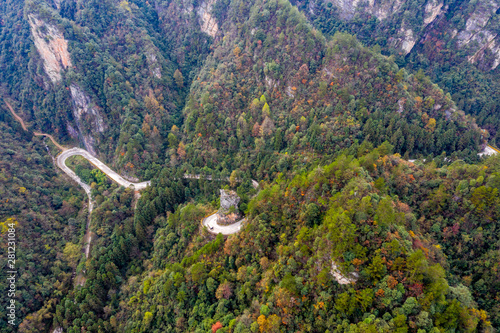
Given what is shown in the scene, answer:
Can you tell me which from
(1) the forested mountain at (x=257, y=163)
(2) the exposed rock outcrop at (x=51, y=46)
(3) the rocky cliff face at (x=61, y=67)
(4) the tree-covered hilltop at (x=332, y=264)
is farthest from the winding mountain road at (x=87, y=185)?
(2) the exposed rock outcrop at (x=51, y=46)

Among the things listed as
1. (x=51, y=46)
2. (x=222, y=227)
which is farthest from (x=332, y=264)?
(x=51, y=46)

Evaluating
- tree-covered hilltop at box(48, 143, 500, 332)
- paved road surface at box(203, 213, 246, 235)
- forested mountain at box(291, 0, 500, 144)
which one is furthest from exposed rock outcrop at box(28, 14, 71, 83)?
forested mountain at box(291, 0, 500, 144)

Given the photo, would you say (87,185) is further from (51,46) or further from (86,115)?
(51,46)

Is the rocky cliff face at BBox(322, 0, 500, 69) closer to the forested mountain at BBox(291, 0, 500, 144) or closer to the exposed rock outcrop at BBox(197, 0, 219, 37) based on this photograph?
the forested mountain at BBox(291, 0, 500, 144)

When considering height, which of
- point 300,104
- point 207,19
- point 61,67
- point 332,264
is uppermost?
point 207,19

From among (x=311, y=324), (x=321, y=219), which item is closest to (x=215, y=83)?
(x=321, y=219)

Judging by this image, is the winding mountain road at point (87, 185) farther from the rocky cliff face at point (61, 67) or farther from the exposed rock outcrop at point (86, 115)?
the rocky cliff face at point (61, 67)

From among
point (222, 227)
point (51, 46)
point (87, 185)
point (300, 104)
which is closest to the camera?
point (222, 227)
